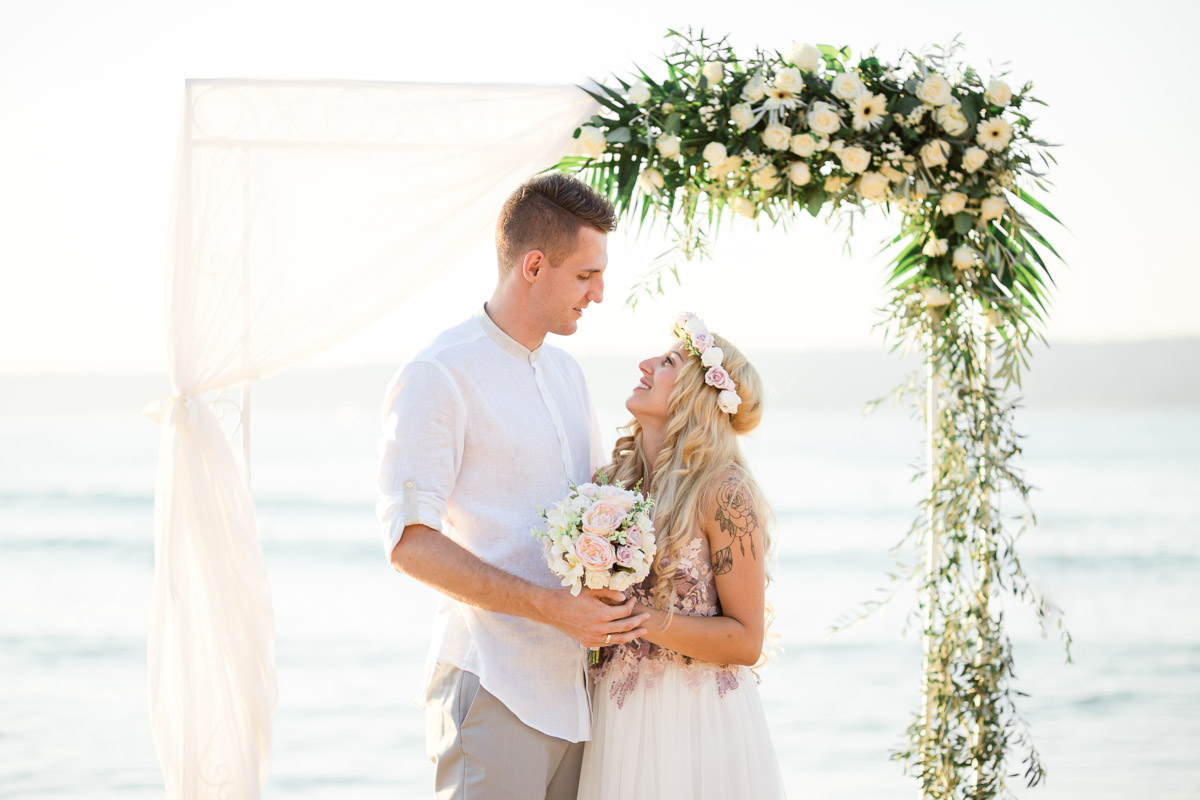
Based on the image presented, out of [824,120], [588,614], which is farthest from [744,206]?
[588,614]

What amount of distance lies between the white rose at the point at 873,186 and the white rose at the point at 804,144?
0.21 metres

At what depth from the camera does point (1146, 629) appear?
33.7 feet

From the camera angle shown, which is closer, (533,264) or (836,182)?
(533,264)

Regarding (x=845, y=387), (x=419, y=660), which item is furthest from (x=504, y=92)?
(x=845, y=387)

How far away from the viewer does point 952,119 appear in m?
3.16

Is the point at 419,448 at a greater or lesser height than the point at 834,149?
Answer: lesser

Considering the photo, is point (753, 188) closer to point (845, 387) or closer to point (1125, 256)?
point (1125, 256)

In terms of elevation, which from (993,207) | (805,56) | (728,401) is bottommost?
(728,401)

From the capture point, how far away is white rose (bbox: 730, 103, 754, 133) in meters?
3.15

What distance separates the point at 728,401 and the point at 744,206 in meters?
0.95

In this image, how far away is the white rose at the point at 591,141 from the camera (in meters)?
3.12

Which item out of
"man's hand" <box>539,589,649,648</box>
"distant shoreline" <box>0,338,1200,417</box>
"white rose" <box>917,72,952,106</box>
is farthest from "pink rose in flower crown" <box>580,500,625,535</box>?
"distant shoreline" <box>0,338,1200,417</box>

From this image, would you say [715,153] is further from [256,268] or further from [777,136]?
[256,268]

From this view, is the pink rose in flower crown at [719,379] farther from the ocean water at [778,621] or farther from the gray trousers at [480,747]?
the gray trousers at [480,747]
